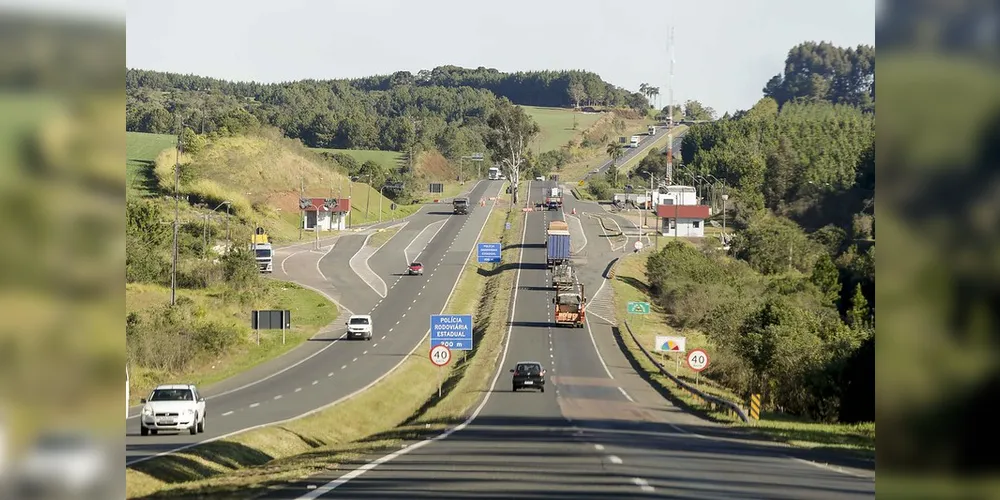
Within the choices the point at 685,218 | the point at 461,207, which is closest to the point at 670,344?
the point at 685,218

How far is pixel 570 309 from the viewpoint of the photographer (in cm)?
9681

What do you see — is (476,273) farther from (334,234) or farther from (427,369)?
(427,369)

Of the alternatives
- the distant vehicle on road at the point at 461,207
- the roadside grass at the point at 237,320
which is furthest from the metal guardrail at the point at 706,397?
the distant vehicle on road at the point at 461,207

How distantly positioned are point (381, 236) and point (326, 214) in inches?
414

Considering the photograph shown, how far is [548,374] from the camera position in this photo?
71.8 m

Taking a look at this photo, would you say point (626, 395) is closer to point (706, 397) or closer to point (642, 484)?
point (706, 397)

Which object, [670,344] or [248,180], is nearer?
[670,344]

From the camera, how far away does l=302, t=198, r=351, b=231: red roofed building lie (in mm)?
160125

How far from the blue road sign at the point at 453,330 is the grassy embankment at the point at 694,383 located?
12560mm
